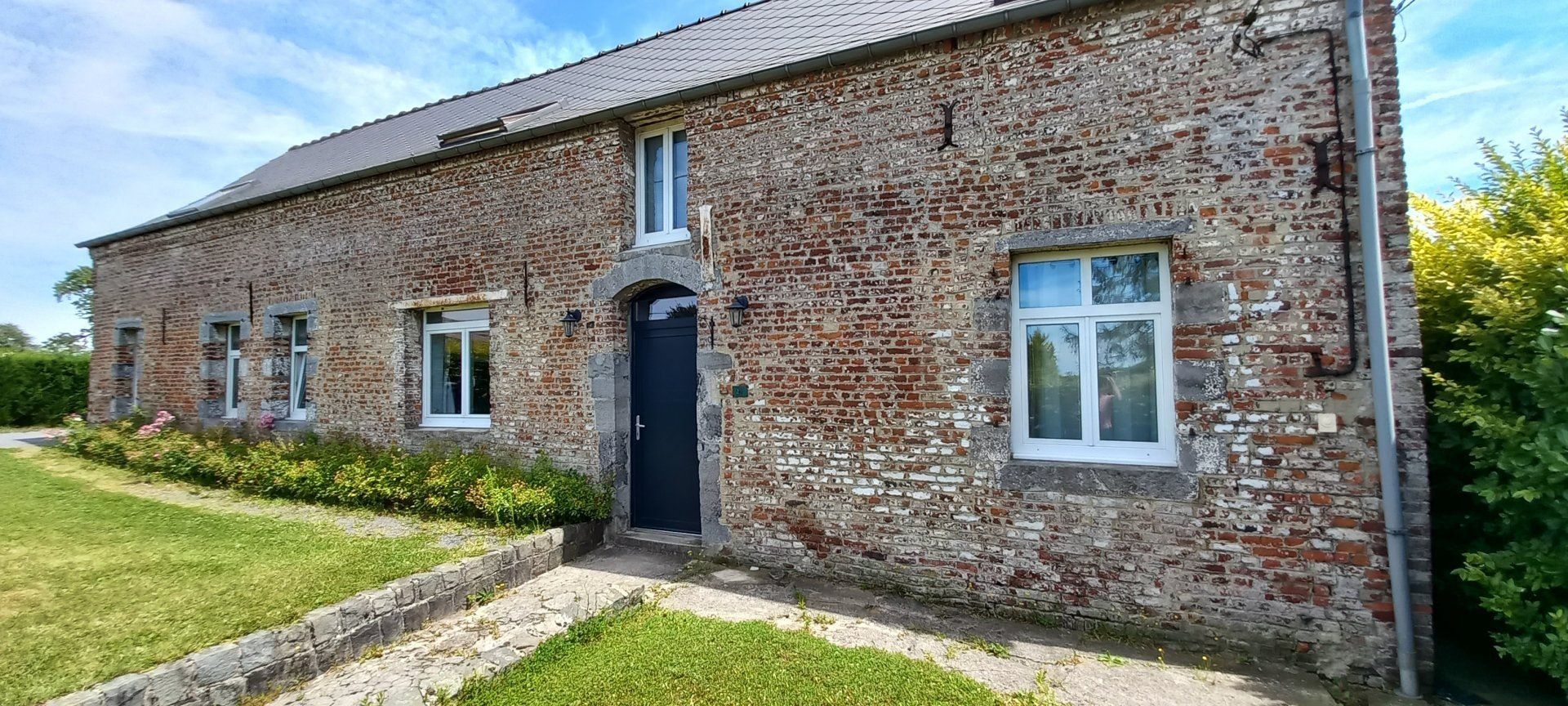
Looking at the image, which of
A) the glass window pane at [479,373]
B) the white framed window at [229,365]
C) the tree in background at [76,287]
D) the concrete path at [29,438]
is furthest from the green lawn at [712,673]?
the tree in background at [76,287]

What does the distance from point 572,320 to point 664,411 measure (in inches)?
52.5

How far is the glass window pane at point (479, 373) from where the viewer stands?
703 cm

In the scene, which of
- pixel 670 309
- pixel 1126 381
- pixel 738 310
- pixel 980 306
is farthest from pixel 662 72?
pixel 1126 381

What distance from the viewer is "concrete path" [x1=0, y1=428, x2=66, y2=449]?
35.6ft

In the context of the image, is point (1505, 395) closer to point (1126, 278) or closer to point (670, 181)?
point (1126, 278)

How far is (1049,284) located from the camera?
4484 mm

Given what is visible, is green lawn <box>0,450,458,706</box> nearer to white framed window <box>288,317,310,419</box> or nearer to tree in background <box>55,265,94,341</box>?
white framed window <box>288,317,310,419</box>

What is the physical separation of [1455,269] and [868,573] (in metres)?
4.46

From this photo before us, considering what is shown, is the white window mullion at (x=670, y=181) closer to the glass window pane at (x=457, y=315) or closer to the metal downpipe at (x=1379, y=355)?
the glass window pane at (x=457, y=315)

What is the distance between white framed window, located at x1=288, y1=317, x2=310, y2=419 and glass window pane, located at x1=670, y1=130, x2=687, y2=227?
6269 mm

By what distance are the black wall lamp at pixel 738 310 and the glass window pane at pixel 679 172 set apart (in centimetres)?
124

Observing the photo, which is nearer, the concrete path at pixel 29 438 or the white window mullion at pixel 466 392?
the white window mullion at pixel 466 392

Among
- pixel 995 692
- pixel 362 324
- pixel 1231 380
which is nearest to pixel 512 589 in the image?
pixel 995 692

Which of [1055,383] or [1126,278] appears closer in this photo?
[1126,278]
